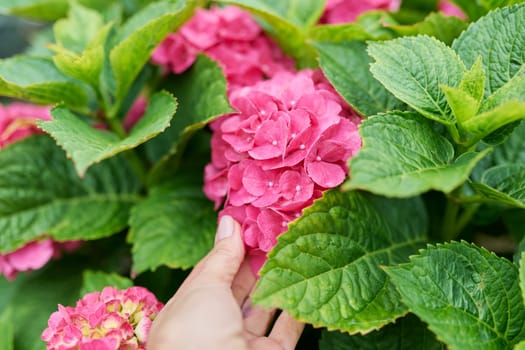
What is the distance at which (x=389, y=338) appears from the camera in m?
0.92

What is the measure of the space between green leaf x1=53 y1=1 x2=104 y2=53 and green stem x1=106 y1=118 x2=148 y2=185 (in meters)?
0.16

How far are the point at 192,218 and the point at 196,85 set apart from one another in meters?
0.24

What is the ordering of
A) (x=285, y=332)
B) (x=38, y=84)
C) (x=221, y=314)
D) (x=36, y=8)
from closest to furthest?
(x=221, y=314)
(x=285, y=332)
(x=38, y=84)
(x=36, y=8)

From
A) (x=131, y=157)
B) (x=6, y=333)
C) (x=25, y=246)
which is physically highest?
(x=131, y=157)

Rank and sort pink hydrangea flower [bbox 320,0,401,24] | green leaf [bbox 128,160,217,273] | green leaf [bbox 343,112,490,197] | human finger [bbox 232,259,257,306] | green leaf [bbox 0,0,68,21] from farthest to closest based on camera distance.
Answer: green leaf [bbox 0,0,68,21] → pink hydrangea flower [bbox 320,0,401,24] → green leaf [bbox 128,160,217,273] → human finger [bbox 232,259,257,306] → green leaf [bbox 343,112,490,197]

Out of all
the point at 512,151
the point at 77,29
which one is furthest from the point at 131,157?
the point at 512,151

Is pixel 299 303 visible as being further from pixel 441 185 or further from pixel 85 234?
pixel 85 234

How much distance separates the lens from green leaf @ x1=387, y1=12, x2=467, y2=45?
3.28 feet

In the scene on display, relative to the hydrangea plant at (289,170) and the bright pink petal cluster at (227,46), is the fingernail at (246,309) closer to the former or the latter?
the hydrangea plant at (289,170)

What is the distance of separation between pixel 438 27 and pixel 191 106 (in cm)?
46

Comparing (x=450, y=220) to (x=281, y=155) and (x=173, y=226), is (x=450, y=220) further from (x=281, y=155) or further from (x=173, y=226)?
(x=173, y=226)

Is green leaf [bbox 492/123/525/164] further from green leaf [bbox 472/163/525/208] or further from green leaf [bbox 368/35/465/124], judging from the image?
green leaf [bbox 368/35/465/124]

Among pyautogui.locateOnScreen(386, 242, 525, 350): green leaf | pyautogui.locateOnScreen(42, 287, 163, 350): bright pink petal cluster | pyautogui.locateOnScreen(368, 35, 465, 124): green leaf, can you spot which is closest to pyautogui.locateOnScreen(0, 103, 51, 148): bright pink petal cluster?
A: pyautogui.locateOnScreen(42, 287, 163, 350): bright pink petal cluster

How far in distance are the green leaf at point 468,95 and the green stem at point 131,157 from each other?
608mm
